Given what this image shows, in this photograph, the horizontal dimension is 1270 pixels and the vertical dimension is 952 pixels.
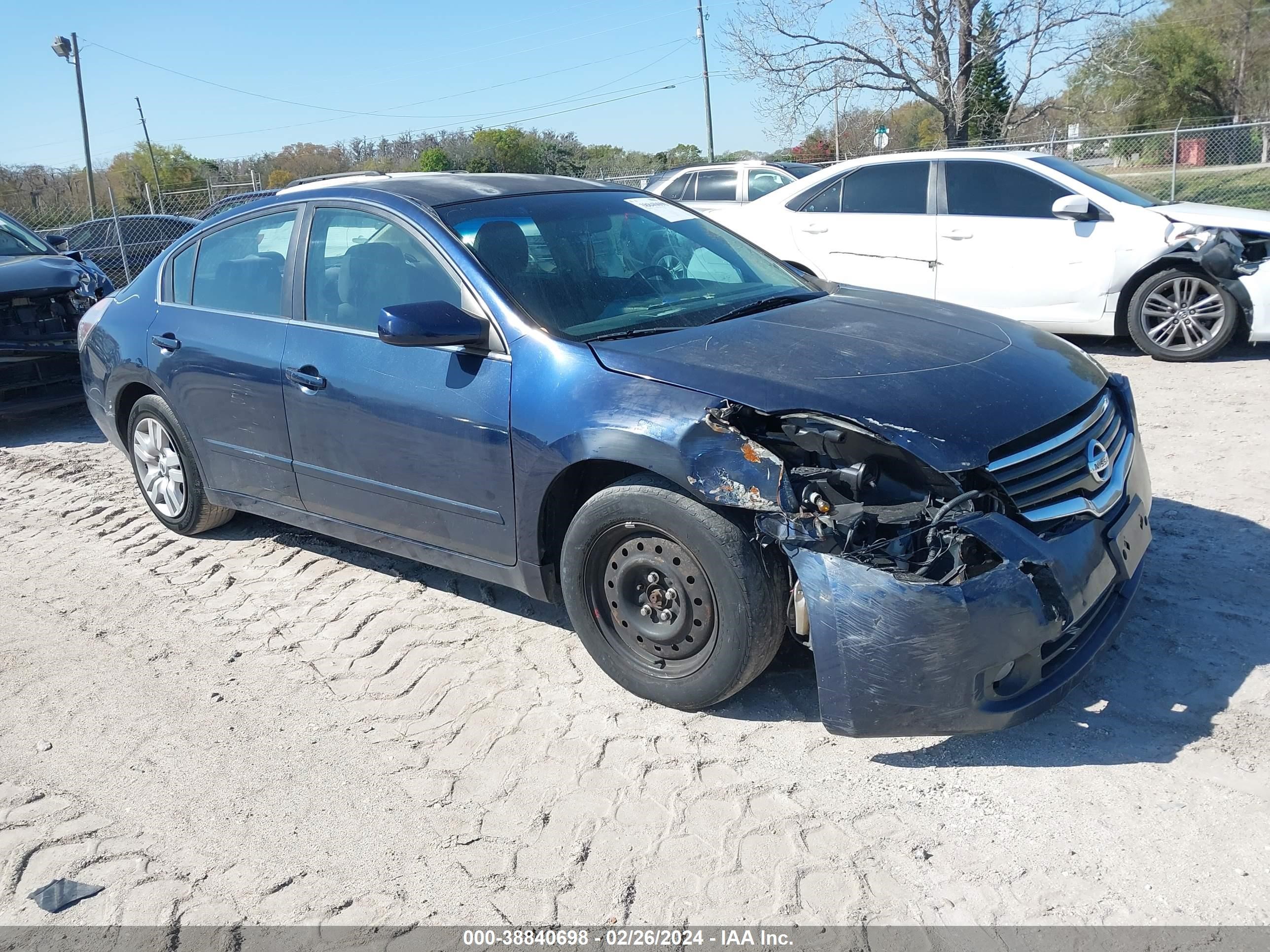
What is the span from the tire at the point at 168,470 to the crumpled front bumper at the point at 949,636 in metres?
3.54

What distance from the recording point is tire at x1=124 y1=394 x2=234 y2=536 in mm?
5211

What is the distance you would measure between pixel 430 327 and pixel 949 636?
202 cm

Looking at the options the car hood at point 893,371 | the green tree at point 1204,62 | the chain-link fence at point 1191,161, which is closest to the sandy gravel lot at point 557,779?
the car hood at point 893,371

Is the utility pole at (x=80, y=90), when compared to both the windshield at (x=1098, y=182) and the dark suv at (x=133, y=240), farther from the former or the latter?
the windshield at (x=1098, y=182)

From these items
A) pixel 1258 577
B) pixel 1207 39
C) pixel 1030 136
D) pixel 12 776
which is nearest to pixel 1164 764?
pixel 1258 577

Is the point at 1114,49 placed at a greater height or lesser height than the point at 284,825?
greater

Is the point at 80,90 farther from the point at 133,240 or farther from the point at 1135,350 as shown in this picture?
the point at 1135,350

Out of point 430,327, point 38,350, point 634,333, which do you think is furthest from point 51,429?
point 634,333

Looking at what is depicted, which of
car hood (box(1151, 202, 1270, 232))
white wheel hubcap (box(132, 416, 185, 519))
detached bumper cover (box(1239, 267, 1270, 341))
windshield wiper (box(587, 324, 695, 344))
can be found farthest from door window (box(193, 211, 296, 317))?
detached bumper cover (box(1239, 267, 1270, 341))

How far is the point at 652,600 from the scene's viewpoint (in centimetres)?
341

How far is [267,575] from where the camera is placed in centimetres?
500

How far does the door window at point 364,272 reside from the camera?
4.01 metres

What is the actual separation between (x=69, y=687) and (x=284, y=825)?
153cm

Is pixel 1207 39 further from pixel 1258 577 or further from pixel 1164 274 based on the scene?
pixel 1258 577
